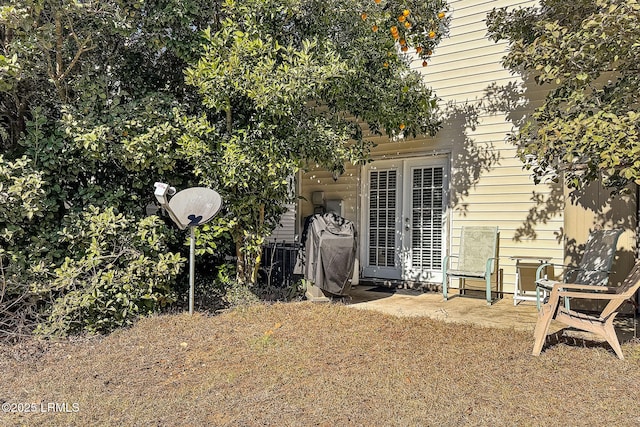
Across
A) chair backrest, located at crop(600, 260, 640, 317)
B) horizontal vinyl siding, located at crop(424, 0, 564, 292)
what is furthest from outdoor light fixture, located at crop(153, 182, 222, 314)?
horizontal vinyl siding, located at crop(424, 0, 564, 292)

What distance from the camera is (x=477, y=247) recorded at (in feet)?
19.9

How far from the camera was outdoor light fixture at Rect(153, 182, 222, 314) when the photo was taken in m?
4.39

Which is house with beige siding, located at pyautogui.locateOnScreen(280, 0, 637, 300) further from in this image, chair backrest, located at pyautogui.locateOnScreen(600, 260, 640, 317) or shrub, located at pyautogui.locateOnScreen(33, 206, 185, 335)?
shrub, located at pyautogui.locateOnScreen(33, 206, 185, 335)

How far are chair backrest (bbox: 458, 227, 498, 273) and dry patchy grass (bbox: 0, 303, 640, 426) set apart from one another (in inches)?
67.6

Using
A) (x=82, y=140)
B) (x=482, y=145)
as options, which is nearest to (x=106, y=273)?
(x=82, y=140)

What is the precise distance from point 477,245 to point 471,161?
47.5 inches

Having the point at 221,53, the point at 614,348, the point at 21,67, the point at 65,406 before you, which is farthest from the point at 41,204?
the point at 614,348

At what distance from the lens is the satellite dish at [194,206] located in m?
4.40

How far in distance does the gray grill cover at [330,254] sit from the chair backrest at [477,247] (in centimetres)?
168

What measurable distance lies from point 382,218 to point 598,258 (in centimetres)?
321

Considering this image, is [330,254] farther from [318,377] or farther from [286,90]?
[318,377]

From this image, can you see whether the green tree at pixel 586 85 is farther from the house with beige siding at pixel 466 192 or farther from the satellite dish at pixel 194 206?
the satellite dish at pixel 194 206

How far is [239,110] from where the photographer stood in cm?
524

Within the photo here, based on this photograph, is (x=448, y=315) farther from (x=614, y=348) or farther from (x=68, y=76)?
(x=68, y=76)
